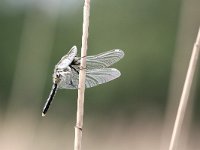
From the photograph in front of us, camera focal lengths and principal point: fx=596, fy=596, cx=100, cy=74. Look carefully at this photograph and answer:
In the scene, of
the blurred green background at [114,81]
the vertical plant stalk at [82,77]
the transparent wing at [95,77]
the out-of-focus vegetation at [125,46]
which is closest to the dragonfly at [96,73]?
the transparent wing at [95,77]

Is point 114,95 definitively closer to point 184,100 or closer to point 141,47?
point 141,47

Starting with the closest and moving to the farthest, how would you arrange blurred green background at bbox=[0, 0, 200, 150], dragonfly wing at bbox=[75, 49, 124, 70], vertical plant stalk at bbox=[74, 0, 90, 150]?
vertical plant stalk at bbox=[74, 0, 90, 150] → dragonfly wing at bbox=[75, 49, 124, 70] → blurred green background at bbox=[0, 0, 200, 150]

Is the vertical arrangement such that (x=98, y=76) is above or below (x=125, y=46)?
below

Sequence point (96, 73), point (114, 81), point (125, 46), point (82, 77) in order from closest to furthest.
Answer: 1. point (82, 77)
2. point (96, 73)
3. point (114, 81)
4. point (125, 46)

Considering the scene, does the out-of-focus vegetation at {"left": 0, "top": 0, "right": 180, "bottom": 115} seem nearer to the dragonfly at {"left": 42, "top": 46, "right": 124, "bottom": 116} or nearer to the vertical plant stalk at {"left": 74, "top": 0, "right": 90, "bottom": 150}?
the dragonfly at {"left": 42, "top": 46, "right": 124, "bottom": 116}

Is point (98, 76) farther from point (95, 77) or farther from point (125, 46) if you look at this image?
point (125, 46)

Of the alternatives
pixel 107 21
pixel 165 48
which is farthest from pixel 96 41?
pixel 165 48

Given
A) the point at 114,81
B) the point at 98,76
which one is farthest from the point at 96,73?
the point at 114,81

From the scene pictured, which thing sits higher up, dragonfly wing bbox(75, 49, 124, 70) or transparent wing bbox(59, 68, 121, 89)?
dragonfly wing bbox(75, 49, 124, 70)

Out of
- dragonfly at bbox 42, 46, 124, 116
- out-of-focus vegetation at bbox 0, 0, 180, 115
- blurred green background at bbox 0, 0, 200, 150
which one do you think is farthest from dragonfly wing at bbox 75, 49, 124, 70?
out-of-focus vegetation at bbox 0, 0, 180, 115

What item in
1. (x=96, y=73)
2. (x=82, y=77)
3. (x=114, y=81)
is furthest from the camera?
(x=114, y=81)
